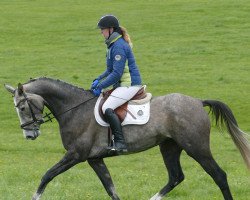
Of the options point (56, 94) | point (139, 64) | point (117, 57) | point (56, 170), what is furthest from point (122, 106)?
point (139, 64)

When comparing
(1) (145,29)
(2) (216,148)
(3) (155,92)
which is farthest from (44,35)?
(2) (216,148)

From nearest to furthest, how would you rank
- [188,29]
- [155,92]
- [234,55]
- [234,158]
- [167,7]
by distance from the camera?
[234,158]
[155,92]
[234,55]
[188,29]
[167,7]

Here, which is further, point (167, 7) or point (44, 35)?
point (167, 7)

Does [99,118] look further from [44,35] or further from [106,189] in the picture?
Answer: [44,35]

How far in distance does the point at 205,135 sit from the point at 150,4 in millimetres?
46352

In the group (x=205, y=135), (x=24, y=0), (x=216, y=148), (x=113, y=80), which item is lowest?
(x=24, y=0)

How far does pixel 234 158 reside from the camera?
73.8ft

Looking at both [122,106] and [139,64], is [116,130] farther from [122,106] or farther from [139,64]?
[139,64]

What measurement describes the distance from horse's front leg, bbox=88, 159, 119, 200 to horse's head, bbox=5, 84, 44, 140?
118cm

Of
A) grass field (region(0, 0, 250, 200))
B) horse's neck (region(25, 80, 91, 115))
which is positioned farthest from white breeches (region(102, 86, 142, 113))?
grass field (region(0, 0, 250, 200))

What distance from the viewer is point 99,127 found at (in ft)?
41.0

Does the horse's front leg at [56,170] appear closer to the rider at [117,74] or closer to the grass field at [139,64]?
the grass field at [139,64]

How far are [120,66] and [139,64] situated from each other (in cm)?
2712

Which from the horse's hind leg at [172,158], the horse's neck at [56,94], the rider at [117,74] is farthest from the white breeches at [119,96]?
the horse's hind leg at [172,158]
